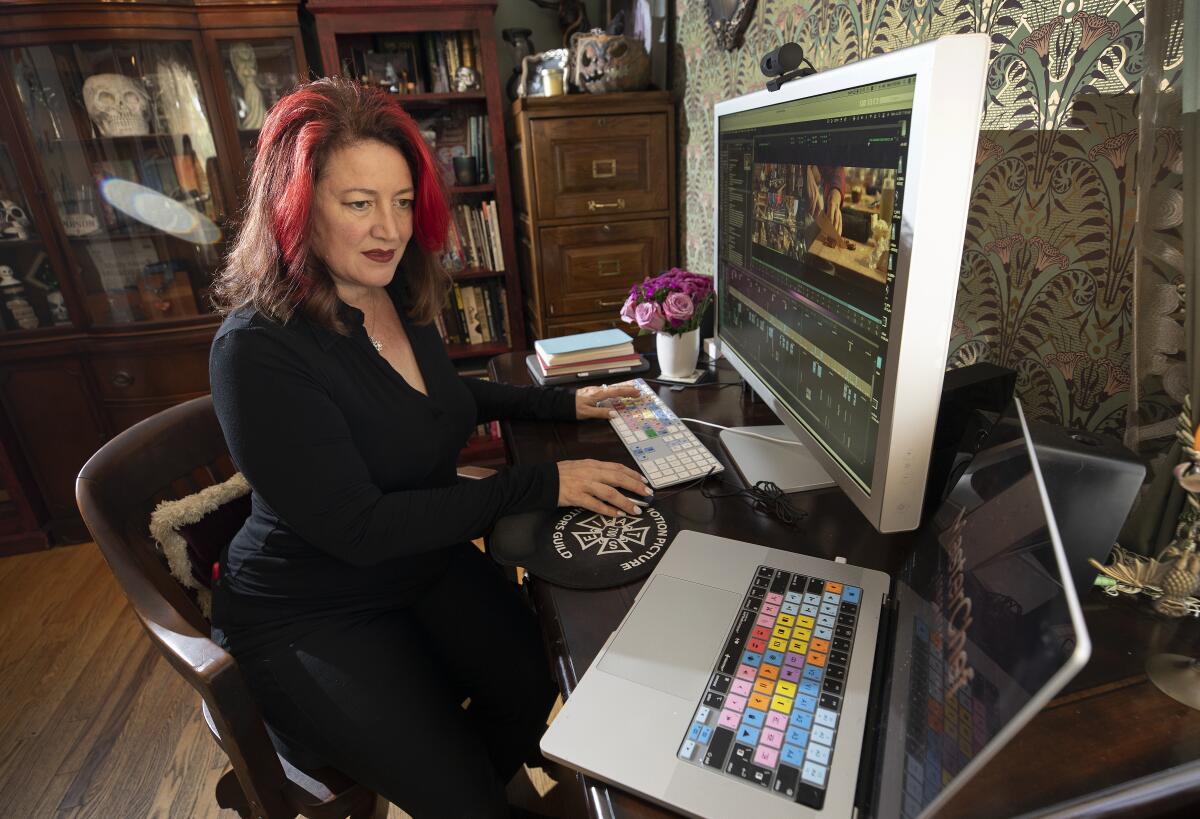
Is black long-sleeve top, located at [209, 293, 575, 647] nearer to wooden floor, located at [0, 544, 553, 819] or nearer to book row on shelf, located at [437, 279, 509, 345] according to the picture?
wooden floor, located at [0, 544, 553, 819]

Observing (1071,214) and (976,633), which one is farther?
(1071,214)

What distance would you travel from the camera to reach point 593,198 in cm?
218

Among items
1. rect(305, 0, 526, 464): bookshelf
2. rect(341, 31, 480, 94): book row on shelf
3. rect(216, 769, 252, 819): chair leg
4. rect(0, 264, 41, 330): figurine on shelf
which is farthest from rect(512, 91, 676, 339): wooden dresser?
rect(0, 264, 41, 330): figurine on shelf

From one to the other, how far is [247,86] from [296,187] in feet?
5.66

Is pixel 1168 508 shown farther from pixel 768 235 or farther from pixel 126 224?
pixel 126 224

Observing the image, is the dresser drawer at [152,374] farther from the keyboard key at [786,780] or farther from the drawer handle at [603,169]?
the keyboard key at [786,780]

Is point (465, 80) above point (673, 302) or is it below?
above

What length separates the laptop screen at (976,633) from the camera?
374 millimetres

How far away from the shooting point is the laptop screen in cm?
37

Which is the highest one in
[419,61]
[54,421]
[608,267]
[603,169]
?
[419,61]

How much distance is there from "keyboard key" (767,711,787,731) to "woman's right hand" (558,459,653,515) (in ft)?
1.25

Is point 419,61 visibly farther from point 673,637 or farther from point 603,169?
point 673,637

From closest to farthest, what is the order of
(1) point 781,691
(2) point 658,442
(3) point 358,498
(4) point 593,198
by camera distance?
(1) point 781,691, (3) point 358,498, (2) point 658,442, (4) point 593,198

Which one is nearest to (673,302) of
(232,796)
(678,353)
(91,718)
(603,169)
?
(678,353)
